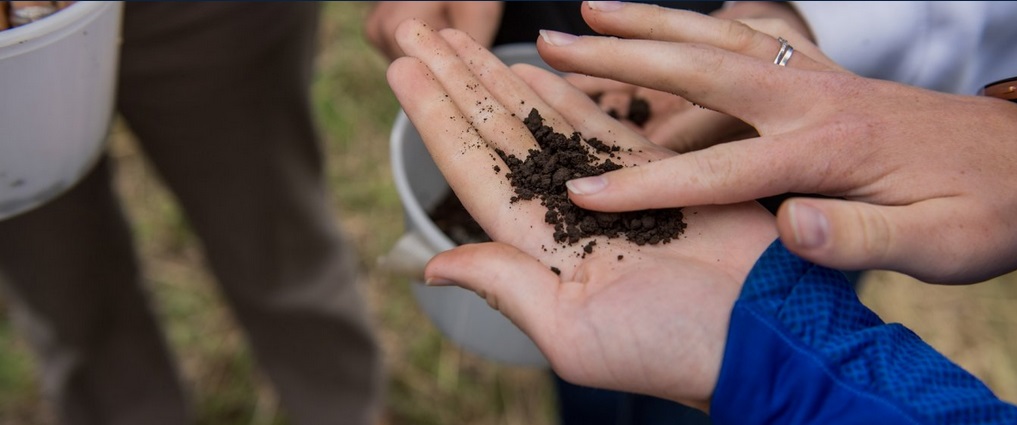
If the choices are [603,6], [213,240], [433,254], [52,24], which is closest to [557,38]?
[603,6]

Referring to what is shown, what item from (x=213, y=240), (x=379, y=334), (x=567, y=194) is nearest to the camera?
(x=567, y=194)

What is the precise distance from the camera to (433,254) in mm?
1217

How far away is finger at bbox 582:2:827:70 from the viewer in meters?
1.01

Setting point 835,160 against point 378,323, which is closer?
point 835,160

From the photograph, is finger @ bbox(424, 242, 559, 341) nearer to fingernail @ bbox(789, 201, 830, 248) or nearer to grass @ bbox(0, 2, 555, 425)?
fingernail @ bbox(789, 201, 830, 248)

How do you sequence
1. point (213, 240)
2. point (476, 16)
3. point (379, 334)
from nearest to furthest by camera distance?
1. point (476, 16)
2. point (213, 240)
3. point (379, 334)

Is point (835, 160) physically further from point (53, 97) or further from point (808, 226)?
point (53, 97)

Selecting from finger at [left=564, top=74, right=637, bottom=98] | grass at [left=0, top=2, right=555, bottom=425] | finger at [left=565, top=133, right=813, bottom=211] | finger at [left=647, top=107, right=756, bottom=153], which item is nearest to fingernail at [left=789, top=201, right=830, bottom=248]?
finger at [left=565, top=133, right=813, bottom=211]

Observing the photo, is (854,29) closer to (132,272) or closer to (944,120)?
(944,120)

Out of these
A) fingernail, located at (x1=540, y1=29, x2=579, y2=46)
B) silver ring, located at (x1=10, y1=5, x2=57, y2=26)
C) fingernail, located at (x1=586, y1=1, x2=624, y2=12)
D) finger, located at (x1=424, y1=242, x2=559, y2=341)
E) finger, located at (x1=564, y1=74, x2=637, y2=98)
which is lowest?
finger, located at (x1=564, y1=74, x2=637, y2=98)

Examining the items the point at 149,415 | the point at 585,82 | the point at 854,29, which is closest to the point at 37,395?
the point at 149,415

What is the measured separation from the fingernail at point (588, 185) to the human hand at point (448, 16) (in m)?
0.52

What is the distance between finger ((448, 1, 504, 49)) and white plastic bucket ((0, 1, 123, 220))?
1.80 feet

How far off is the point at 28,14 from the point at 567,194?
69 cm
